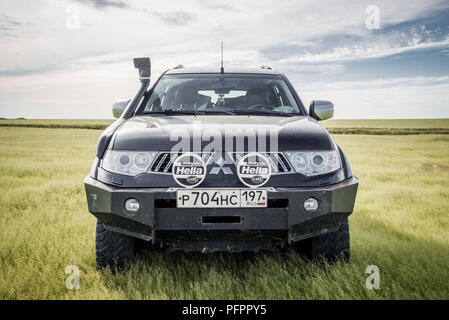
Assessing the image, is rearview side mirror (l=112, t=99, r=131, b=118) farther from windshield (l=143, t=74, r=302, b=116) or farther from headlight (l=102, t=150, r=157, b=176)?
headlight (l=102, t=150, r=157, b=176)

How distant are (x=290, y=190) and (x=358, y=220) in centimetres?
269

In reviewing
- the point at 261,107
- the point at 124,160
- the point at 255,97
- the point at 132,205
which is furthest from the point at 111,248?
the point at 255,97

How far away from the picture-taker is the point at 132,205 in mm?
2453

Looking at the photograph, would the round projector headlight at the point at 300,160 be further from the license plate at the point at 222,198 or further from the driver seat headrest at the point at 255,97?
the driver seat headrest at the point at 255,97

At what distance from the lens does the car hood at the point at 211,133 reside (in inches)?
100

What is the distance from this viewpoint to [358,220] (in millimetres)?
4766

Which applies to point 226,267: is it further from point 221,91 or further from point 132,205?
point 221,91

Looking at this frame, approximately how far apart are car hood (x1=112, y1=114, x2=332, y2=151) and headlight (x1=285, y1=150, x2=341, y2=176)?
0.04 metres

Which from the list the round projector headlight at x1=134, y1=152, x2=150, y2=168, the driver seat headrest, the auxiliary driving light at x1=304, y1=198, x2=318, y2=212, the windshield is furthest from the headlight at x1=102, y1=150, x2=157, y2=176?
the driver seat headrest

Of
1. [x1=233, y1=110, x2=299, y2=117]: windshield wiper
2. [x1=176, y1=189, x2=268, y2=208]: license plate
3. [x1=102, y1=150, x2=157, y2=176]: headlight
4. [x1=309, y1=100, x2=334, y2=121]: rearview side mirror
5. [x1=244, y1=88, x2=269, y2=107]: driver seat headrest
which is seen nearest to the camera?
[x1=176, y1=189, x2=268, y2=208]: license plate

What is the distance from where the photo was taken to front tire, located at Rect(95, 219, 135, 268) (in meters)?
2.84

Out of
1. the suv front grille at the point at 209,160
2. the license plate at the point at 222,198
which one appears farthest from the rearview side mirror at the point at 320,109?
the license plate at the point at 222,198
